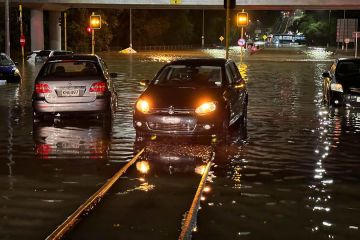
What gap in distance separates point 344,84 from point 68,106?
24.4ft

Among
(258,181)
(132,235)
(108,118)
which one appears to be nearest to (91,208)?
(132,235)

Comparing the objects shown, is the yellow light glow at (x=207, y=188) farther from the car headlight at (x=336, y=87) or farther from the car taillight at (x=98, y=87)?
the car headlight at (x=336, y=87)

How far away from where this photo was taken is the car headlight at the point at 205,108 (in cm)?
1207

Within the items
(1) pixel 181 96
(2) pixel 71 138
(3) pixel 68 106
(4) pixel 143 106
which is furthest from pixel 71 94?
(1) pixel 181 96

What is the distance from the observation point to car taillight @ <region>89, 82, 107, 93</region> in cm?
1484

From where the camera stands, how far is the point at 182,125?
1200cm

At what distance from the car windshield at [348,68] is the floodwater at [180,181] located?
3647mm

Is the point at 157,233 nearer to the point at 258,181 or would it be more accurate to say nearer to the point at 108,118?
the point at 258,181

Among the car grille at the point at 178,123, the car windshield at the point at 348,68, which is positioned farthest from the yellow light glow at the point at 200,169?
the car windshield at the point at 348,68

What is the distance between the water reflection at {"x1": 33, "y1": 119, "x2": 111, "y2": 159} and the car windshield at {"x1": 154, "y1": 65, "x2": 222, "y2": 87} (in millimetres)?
1566

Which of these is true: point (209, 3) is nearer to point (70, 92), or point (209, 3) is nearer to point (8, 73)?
point (8, 73)

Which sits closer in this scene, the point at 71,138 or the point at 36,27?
the point at 71,138

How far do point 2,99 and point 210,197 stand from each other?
1448 cm

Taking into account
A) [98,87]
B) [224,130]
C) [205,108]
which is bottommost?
[224,130]
